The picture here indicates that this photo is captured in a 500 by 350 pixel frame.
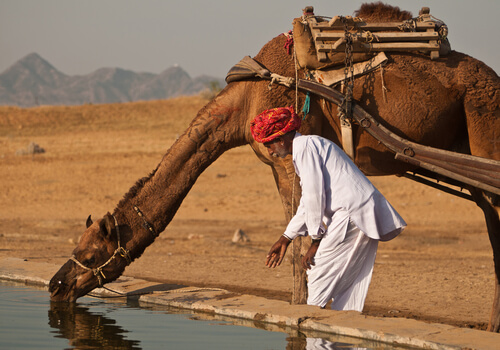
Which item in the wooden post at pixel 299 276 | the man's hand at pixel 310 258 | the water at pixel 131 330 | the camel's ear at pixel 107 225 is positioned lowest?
the water at pixel 131 330

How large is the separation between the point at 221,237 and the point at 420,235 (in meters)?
4.31

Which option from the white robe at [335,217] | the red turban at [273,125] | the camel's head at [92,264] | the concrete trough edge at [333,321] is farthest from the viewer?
the camel's head at [92,264]

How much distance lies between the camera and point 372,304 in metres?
8.49

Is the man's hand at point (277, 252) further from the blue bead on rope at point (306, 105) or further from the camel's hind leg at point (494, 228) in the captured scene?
the camel's hind leg at point (494, 228)

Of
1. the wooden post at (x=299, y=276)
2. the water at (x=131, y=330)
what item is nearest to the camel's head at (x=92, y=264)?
the water at (x=131, y=330)

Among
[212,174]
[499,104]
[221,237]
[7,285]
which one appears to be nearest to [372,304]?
[499,104]

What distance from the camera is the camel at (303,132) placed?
7.14 m

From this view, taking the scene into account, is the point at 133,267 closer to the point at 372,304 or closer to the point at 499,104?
the point at 372,304

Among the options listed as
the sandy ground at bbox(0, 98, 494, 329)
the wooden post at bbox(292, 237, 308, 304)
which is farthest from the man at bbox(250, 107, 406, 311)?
the sandy ground at bbox(0, 98, 494, 329)

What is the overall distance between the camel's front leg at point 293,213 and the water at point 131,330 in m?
1.10

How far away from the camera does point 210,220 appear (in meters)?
18.8

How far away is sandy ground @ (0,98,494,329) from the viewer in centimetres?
954

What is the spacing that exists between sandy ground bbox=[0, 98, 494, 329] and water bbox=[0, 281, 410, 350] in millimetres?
2331

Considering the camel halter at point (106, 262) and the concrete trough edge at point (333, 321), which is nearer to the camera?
the concrete trough edge at point (333, 321)
